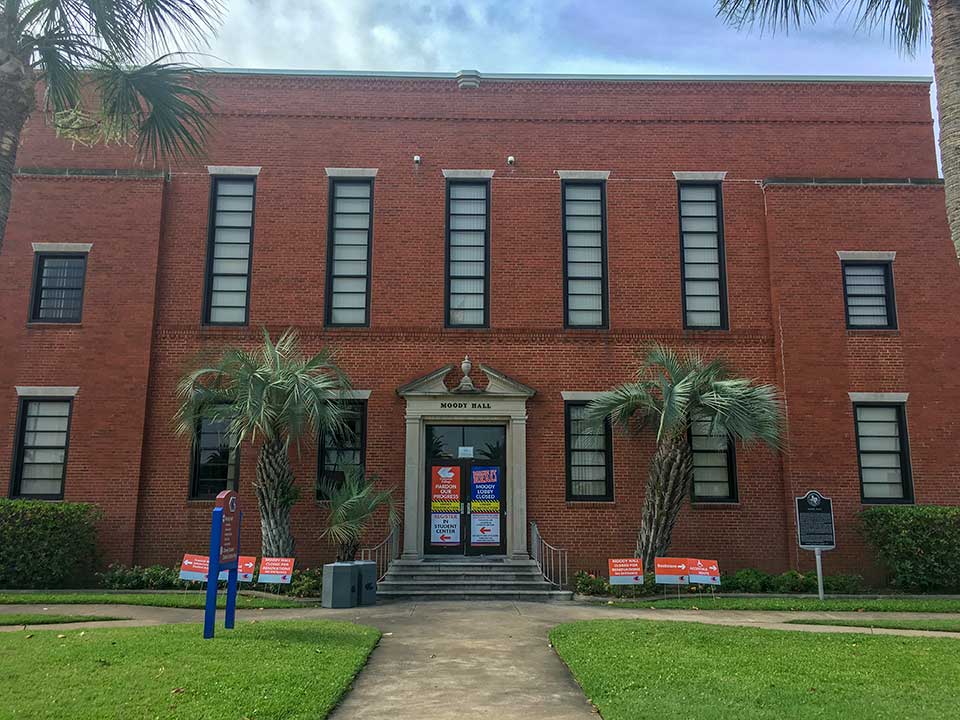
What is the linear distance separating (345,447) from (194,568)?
385 cm

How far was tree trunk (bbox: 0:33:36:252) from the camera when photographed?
9.59 m

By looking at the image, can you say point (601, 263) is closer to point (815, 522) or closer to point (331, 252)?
point (331, 252)

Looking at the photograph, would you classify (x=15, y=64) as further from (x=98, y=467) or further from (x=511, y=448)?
(x=511, y=448)

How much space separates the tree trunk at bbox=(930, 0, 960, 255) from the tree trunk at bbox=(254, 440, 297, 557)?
11.4 metres

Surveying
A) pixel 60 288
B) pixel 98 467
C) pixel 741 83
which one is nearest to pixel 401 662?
pixel 98 467

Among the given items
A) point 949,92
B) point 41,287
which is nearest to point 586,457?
point 949,92

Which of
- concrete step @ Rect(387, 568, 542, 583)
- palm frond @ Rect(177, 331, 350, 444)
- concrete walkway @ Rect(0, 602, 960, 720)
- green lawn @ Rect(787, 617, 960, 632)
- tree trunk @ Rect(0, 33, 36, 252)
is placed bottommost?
concrete walkway @ Rect(0, 602, 960, 720)

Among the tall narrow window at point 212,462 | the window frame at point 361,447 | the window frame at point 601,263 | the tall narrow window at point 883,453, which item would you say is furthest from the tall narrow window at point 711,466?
the tall narrow window at point 212,462

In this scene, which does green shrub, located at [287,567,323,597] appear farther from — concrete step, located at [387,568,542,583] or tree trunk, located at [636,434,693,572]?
tree trunk, located at [636,434,693,572]

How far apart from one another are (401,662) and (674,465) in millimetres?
8312

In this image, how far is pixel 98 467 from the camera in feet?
55.4

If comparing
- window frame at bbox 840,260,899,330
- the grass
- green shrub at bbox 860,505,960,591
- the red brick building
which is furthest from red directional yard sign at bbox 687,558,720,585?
window frame at bbox 840,260,899,330

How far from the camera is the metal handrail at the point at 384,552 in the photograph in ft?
54.4

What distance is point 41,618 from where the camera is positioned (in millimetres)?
11547
